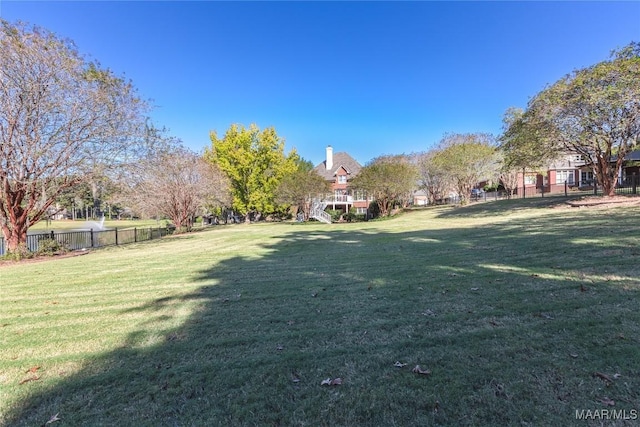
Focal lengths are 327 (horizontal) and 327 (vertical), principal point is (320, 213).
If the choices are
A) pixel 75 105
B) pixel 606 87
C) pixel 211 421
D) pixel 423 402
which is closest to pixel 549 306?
pixel 423 402

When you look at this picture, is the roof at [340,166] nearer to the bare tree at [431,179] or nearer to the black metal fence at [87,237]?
the bare tree at [431,179]

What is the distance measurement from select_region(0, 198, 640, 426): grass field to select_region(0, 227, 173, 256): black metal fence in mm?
9097

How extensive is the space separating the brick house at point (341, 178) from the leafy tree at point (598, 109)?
1071 inches

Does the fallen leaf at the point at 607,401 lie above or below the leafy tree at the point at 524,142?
below

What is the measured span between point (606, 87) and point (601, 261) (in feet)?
45.4

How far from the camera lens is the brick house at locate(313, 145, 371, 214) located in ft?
150

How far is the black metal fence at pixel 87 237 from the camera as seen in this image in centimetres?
1374

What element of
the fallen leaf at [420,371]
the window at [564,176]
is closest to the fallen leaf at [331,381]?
the fallen leaf at [420,371]

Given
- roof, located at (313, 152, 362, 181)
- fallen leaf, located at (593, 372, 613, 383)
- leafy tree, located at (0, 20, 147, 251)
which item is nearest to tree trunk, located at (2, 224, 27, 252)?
leafy tree, located at (0, 20, 147, 251)

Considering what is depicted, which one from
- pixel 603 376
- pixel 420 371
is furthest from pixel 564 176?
pixel 420 371

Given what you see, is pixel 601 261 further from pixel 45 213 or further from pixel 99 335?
pixel 45 213

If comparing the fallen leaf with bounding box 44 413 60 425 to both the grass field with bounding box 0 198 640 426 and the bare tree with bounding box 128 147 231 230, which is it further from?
the bare tree with bounding box 128 147 231 230

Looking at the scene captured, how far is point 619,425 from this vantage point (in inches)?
Result: 84.2

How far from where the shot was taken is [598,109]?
50.6ft
